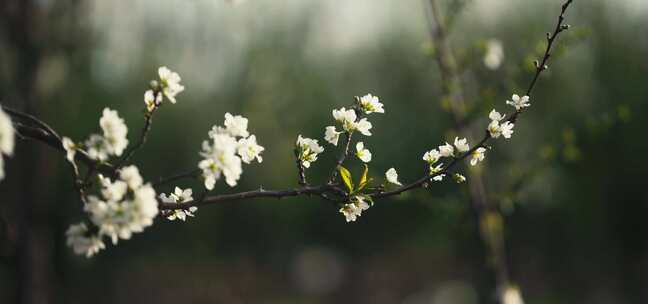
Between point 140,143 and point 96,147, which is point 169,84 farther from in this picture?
point 96,147

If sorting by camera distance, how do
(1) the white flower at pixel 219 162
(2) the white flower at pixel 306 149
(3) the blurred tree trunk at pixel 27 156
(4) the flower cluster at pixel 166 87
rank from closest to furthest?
(1) the white flower at pixel 219 162, (4) the flower cluster at pixel 166 87, (2) the white flower at pixel 306 149, (3) the blurred tree trunk at pixel 27 156

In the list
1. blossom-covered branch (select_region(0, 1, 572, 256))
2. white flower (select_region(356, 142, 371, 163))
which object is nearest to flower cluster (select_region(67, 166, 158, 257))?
blossom-covered branch (select_region(0, 1, 572, 256))

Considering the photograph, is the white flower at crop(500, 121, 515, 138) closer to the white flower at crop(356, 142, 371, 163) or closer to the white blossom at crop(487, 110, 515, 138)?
the white blossom at crop(487, 110, 515, 138)

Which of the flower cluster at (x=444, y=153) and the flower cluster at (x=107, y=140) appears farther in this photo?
the flower cluster at (x=444, y=153)

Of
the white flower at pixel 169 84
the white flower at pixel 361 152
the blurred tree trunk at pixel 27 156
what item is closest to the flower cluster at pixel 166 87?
the white flower at pixel 169 84

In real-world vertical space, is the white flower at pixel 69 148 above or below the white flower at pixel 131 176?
above

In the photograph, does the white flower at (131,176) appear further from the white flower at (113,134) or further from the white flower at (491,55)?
the white flower at (491,55)

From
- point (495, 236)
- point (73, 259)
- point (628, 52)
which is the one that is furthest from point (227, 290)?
point (495, 236)
